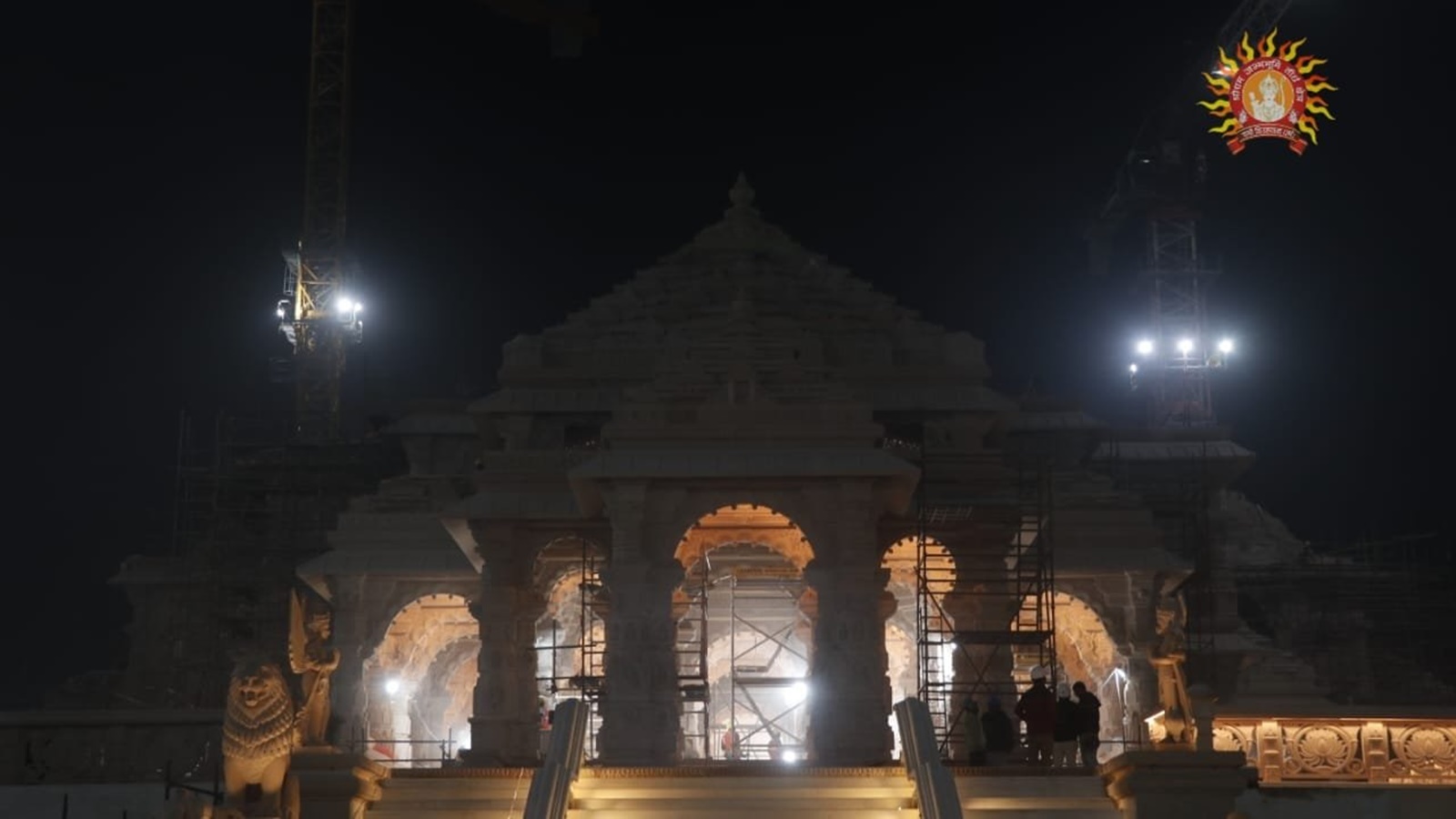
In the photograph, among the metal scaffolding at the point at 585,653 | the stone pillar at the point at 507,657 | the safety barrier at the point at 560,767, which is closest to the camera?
the safety barrier at the point at 560,767

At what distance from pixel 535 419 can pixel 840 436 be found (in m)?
11.2

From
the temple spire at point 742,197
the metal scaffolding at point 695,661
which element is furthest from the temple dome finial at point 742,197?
the metal scaffolding at point 695,661

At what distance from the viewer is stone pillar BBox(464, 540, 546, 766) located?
34.3 metres

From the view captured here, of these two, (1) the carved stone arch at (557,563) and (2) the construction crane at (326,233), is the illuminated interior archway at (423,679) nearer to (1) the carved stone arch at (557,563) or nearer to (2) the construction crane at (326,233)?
(1) the carved stone arch at (557,563)

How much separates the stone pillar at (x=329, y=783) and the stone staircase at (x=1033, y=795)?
6306 millimetres

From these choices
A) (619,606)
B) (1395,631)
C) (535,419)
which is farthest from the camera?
(1395,631)

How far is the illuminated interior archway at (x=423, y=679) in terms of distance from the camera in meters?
40.0

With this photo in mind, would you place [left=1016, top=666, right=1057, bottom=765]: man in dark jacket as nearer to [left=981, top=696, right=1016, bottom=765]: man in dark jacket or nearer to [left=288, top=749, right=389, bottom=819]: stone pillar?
[left=981, top=696, right=1016, bottom=765]: man in dark jacket

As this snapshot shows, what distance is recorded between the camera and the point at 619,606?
3058 centimetres

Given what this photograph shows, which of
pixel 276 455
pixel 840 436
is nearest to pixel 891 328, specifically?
pixel 840 436

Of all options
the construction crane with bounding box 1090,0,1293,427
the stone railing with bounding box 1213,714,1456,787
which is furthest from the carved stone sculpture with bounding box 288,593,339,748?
the construction crane with bounding box 1090,0,1293,427

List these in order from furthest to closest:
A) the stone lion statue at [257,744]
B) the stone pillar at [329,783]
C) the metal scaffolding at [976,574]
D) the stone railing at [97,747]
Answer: the metal scaffolding at [976,574], the stone railing at [97,747], the stone pillar at [329,783], the stone lion statue at [257,744]

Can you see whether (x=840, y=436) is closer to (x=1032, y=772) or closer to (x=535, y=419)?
(x=1032, y=772)

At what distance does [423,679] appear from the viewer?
44500 mm
